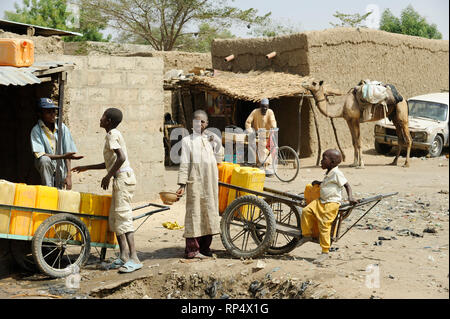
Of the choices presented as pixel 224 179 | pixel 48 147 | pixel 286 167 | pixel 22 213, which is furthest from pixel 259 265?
pixel 286 167

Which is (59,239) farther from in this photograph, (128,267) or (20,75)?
(20,75)

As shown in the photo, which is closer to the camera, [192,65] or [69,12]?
[192,65]

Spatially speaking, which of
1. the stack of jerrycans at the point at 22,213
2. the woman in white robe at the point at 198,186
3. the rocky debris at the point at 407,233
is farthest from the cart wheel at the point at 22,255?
the rocky debris at the point at 407,233

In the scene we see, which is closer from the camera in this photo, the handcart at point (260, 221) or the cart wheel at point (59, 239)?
the cart wheel at point (59, 239)

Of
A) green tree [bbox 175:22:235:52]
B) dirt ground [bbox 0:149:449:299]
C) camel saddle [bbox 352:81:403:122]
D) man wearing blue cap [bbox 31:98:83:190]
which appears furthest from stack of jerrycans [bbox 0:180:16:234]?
green tree [bbox 175:22:235:52]

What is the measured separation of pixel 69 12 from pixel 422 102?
901 inches

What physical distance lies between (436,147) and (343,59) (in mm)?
3568

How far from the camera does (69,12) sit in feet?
110

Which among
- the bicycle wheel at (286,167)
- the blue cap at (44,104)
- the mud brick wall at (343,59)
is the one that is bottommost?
the bicycle wheel at (286,167)

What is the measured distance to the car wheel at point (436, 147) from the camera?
16031mm

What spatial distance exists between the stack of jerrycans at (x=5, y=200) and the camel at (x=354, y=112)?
932 centimetres

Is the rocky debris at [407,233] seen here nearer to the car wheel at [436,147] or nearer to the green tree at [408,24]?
the car wheel at [436,147]
